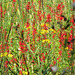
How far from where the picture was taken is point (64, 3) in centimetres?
249

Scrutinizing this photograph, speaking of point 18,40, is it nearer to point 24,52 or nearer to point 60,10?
point 24,52

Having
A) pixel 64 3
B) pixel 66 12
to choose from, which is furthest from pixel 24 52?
pixel 64 3

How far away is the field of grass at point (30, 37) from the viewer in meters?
1.51

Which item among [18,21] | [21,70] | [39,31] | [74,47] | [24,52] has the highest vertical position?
[74,47]

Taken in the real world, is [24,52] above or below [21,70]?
above

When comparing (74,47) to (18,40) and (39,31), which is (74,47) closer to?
(18,40)

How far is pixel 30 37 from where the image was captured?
76.3 inches

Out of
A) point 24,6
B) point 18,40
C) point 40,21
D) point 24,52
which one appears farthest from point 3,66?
point 24,6

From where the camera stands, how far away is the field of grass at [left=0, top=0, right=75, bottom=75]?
1.51 m

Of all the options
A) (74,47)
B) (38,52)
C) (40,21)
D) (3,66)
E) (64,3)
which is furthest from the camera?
(64,3)

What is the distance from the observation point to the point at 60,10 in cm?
240

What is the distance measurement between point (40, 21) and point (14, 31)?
43cm

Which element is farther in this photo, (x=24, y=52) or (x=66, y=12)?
(x=66, y=12)

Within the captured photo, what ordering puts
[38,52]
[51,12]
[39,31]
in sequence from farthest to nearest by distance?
[51,12]
[39,31]
[38,52]
